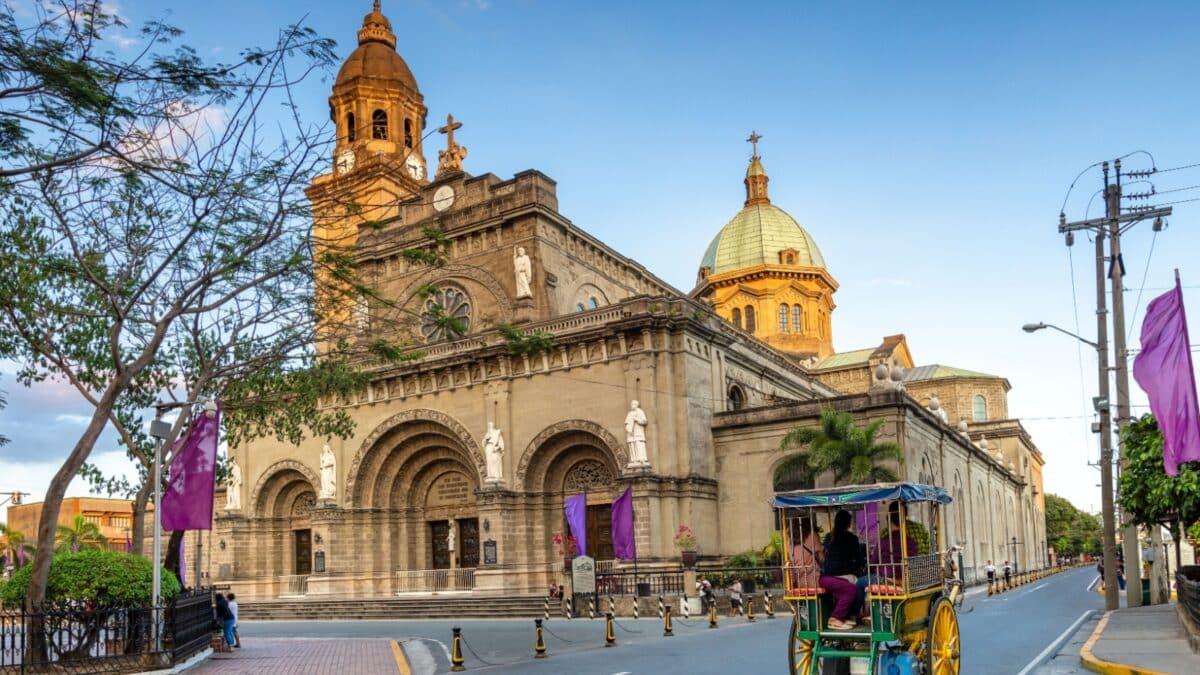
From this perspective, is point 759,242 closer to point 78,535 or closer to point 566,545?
point 566,545

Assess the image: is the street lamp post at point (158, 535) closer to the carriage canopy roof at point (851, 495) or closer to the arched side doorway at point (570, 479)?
the carriage canopy roof at point (851, 495)

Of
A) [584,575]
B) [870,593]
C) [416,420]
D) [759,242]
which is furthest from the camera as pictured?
[759,242]

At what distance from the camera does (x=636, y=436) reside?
124ft


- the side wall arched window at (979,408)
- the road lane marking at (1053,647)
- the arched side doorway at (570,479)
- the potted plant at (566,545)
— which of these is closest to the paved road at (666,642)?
the road lane marking at (1053,647)

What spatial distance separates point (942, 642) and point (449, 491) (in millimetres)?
34240

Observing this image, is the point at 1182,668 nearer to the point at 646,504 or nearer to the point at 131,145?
the point at 131,145

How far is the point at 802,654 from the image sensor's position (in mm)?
12117

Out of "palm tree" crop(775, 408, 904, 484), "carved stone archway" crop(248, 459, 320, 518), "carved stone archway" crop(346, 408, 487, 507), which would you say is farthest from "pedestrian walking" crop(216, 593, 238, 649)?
"carved stone archway" crop(248, 459, 320, 518)

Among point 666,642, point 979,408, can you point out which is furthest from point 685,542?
point 979,408

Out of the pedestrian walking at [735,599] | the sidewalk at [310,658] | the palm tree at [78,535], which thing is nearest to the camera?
the sidewalk at [310,658]

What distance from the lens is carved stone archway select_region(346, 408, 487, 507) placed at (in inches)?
1654

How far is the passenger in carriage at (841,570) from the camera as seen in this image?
450 inches

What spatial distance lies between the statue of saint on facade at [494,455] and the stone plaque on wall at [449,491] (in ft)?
12.6

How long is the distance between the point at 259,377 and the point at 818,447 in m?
19.7
